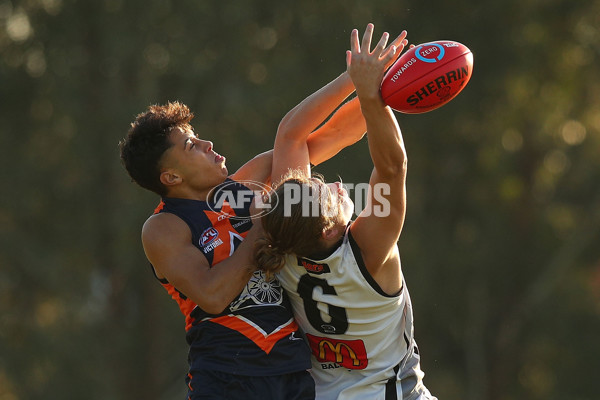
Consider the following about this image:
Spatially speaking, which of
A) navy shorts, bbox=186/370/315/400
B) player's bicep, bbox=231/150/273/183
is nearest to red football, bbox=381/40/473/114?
player's bicep, bbox=231/150/273/183

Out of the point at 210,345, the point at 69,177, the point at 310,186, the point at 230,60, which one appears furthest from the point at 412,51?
the point at 69,177

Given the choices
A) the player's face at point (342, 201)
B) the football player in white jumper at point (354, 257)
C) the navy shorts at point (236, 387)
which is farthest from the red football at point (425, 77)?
the navy shorts at point (236, 387)

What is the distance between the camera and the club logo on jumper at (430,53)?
4.70 m

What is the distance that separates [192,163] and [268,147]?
41.6 ft

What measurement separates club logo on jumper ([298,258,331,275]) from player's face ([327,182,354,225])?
8.5 inches

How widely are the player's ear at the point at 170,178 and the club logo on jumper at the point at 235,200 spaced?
0.18 m

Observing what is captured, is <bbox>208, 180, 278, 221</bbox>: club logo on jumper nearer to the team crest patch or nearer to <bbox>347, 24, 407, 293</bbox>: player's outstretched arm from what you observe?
the team crest patch

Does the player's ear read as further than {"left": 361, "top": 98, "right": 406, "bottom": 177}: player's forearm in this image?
Yes

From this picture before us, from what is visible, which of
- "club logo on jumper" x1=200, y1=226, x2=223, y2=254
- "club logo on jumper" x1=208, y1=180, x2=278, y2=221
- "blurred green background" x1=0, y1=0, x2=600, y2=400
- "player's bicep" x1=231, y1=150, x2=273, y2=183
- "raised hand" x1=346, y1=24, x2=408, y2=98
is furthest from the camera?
"blurred green background" x1=0, y1=0, x2=600, y2=400

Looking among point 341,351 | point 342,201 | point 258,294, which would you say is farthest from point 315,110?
point 341,351

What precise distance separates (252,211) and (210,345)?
2.20ft

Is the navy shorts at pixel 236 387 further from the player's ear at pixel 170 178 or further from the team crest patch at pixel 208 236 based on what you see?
the player's ear at pixel 170 178

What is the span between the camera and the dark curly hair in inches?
196

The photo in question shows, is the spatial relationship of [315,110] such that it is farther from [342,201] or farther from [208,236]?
[208,236]
